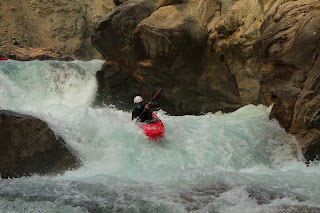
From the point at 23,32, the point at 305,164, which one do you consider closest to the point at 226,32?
the point at 305,164

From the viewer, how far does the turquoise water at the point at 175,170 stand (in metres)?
3.90

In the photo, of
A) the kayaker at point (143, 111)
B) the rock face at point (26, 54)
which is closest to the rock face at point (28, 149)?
the kayaker at point (143, 111)

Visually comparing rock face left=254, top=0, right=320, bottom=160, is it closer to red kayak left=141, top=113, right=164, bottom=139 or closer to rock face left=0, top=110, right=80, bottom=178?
red kayak left=141, top=113, right=164, bottom=139

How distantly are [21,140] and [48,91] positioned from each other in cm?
768

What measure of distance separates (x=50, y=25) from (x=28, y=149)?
23627mm

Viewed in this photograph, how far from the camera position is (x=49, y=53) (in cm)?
2097

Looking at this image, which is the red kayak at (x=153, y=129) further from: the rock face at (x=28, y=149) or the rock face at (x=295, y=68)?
the rock face at (x=295, y=68)

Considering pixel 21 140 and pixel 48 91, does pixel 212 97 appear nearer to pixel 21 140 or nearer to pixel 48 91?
pixel 48 91

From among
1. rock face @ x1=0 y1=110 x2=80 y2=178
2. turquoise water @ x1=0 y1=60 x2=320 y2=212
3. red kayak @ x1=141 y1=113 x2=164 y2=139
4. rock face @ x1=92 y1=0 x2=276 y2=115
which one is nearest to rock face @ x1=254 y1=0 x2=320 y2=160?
turquoise water @ x1=0 y1=60 x2=320 y2=212

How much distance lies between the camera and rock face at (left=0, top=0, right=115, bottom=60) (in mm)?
26547

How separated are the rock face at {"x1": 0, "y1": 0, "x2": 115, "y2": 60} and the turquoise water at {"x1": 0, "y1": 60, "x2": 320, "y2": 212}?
52.5 feet

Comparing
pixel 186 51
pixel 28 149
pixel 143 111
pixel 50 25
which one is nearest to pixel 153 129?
pixel 143 111

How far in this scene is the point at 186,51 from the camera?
11.0 meters

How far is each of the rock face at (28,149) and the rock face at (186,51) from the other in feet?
19.5
